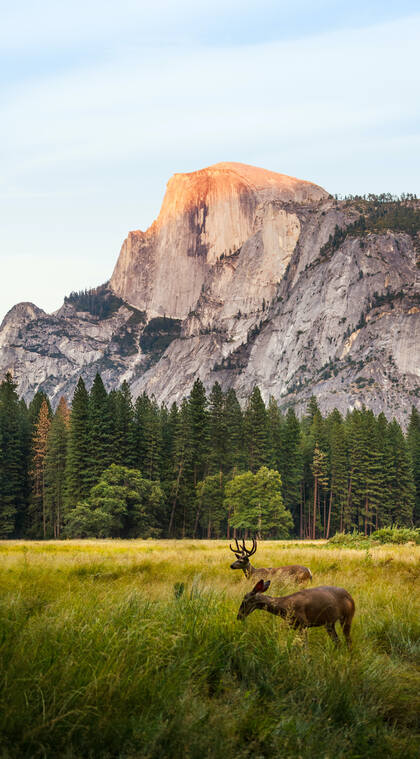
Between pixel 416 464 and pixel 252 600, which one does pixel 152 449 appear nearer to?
pixel 416 464

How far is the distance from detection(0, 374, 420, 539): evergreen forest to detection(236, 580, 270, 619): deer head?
1614 inches

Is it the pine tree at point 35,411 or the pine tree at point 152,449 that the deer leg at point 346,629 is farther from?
the pine tree at point 35,411

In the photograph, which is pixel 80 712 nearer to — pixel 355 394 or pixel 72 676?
pixel 72 676

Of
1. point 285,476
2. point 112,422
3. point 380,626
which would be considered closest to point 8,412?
point 112,422

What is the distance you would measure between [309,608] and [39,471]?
5742cm

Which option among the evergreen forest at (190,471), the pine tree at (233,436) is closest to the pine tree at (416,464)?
the evergreen forest at (190,471)

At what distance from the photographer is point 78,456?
181ft

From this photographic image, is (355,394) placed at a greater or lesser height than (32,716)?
greater

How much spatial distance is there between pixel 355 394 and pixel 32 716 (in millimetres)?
190873

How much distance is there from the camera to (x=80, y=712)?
4188 millimetres

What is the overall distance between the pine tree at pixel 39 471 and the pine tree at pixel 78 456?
224 inches

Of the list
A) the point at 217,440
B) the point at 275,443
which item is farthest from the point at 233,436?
the point at 275,443

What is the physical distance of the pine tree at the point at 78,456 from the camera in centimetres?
5391

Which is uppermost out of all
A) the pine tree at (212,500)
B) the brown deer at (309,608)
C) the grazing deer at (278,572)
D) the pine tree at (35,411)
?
the pine tree at (35,411)
